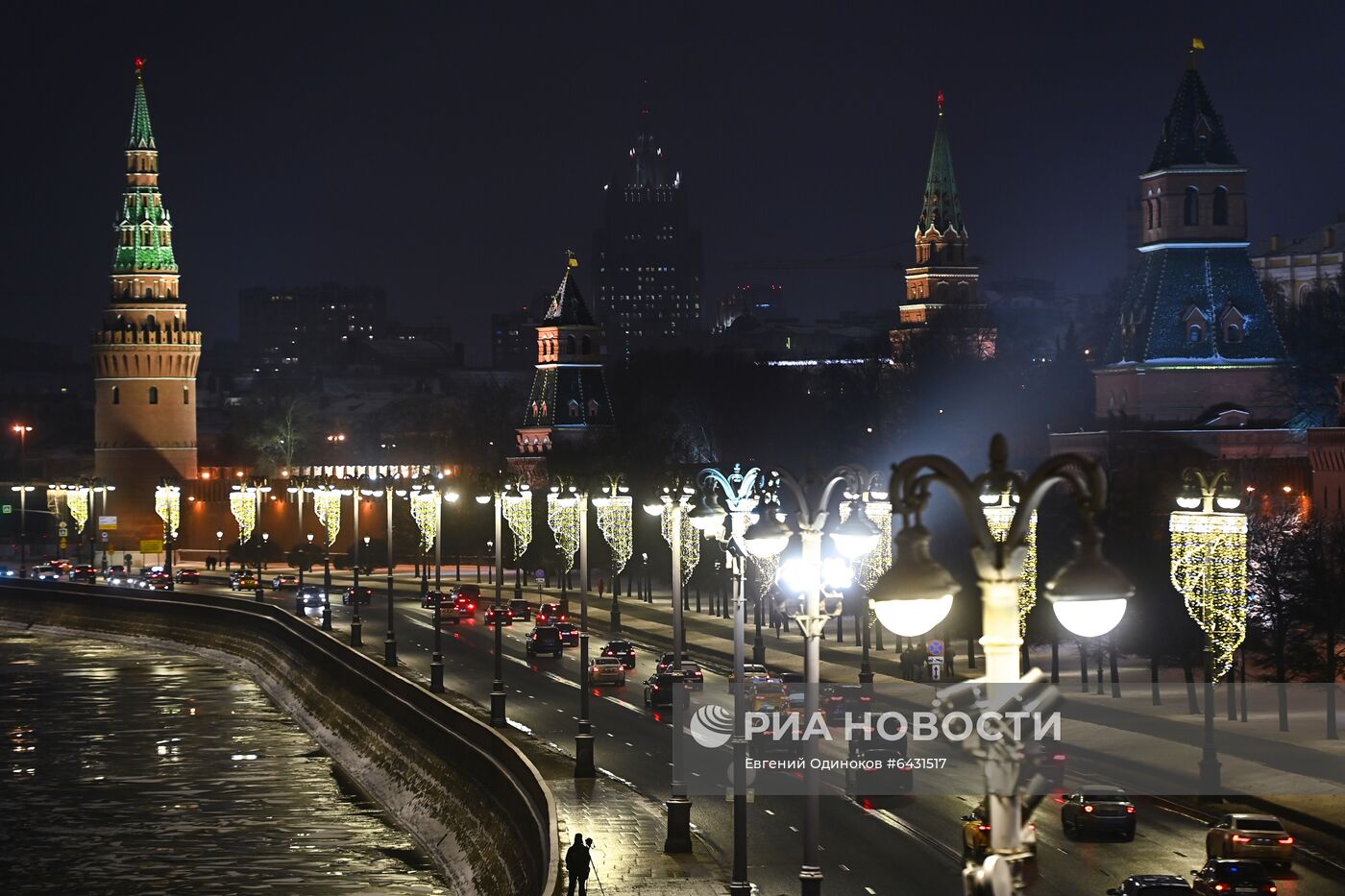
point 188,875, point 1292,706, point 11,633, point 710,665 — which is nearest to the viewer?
point 188,875

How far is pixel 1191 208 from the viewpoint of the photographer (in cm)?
9038

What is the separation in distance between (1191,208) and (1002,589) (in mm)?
83417

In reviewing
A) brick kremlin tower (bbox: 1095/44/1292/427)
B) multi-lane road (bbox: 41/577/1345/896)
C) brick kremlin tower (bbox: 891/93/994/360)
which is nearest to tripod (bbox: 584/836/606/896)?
multi-lane road (bbox: 41/577/1345/896)

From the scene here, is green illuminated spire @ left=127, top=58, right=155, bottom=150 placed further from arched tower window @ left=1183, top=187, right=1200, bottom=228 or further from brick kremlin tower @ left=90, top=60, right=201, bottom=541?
arched tower window @ left=1183, top=187, right=1200, bottom=228

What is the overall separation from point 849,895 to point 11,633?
8403 cm

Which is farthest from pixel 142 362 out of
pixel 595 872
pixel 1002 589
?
pixel 1002 589

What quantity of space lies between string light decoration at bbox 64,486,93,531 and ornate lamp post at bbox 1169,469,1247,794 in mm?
96404

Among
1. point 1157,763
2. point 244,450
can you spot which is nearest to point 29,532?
point 244,450

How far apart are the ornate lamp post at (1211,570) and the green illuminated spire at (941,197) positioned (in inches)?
4906

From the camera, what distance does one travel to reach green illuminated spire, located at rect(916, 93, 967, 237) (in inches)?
6437

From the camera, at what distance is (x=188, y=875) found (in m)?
46.6

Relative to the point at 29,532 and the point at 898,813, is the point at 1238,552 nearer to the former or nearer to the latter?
the point at 898,813

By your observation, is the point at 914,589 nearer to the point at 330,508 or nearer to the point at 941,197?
the point at 330,508

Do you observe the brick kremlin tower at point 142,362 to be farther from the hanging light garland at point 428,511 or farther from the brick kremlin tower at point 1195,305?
the brick kremlin tower at point 1195,305
